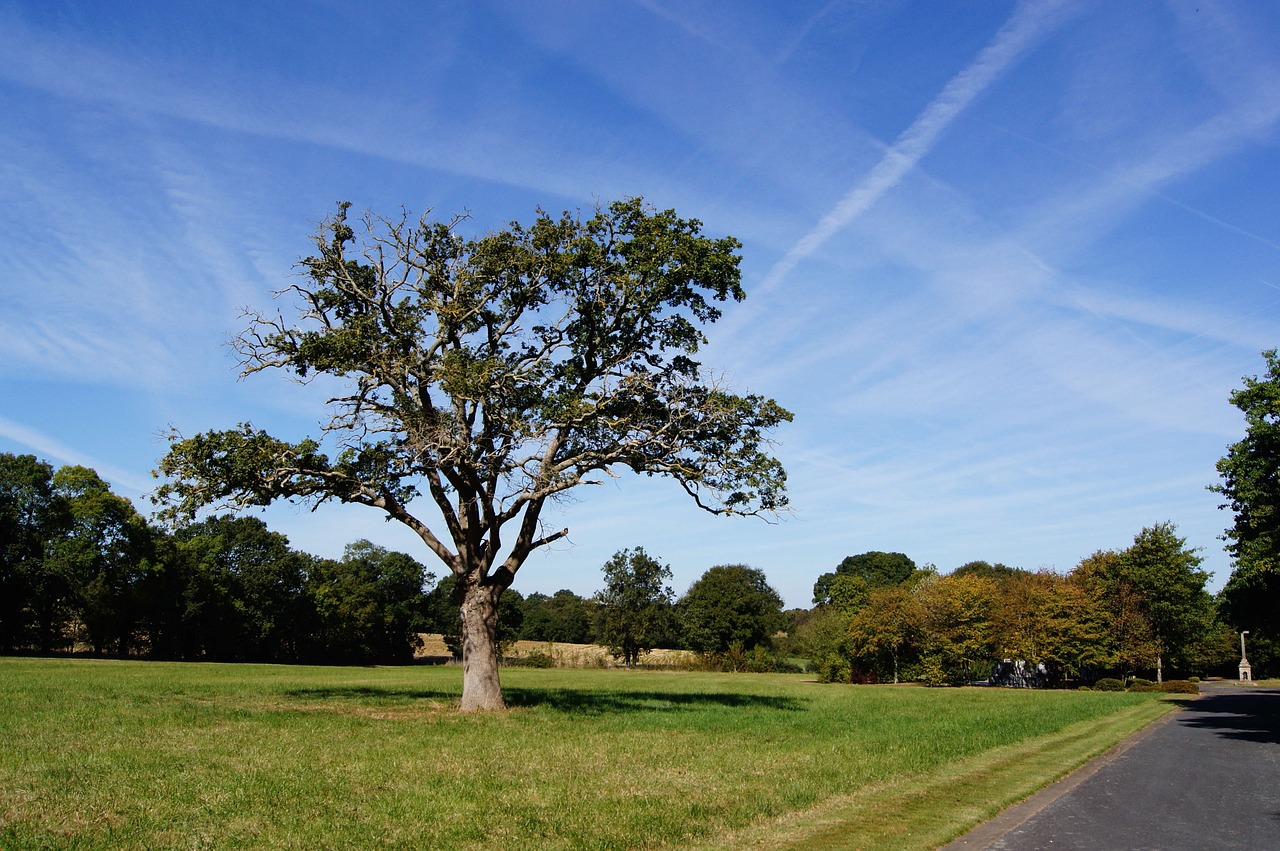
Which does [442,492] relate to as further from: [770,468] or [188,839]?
[188,839]

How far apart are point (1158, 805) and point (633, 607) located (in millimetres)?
81481

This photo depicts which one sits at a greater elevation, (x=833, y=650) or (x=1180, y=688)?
(x=833, y=650)

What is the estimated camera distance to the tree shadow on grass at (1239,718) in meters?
24.4

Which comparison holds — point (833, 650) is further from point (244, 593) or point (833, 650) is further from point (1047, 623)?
point (244, 593)

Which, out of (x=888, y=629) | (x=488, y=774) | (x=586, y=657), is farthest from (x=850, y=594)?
(x=488, y=774)

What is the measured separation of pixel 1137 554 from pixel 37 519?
81.8 meters

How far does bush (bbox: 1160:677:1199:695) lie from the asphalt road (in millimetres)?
36622

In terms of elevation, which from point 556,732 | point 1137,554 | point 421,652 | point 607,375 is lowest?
point 421,652

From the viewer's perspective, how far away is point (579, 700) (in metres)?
31.6

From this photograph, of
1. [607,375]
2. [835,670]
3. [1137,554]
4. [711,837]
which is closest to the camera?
[711,837]

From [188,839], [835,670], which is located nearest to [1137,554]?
[835,670]

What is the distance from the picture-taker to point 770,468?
25750 mm

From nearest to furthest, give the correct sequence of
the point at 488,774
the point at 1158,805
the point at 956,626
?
1. the point at 1158,805
2. the point at 488,774
3. the point at 956,626

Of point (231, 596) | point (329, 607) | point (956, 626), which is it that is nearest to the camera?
point (956, 626)
